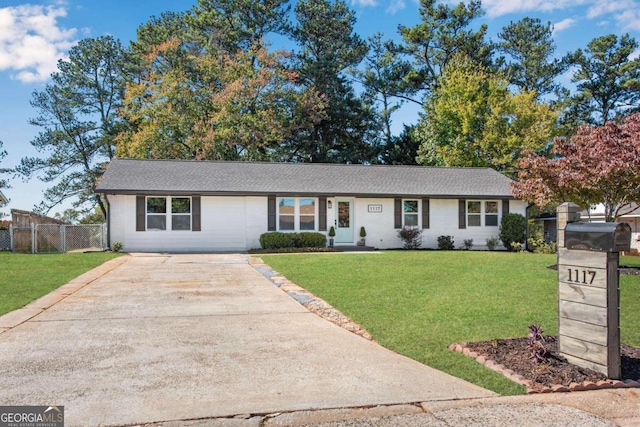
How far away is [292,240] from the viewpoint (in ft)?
60.7

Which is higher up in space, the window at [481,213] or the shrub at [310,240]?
the window at [481,213]

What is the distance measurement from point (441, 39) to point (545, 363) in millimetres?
34765

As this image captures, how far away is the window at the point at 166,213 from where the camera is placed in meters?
18.3

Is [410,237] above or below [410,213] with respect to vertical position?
below

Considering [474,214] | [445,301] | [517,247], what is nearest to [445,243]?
[474,214]

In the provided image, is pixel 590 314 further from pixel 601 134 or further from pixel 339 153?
pixel 339 153

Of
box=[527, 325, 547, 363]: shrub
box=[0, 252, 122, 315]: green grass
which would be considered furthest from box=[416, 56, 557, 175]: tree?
box=[527, 325, 547, 363]: shrub

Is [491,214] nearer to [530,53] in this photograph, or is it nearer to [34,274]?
[34,274]

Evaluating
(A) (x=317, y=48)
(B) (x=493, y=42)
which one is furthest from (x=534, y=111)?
(A) (x=317, y=48)

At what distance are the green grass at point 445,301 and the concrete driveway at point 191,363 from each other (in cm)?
39

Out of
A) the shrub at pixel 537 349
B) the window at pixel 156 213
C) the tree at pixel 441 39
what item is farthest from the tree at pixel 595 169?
the tree at pixel 441 39

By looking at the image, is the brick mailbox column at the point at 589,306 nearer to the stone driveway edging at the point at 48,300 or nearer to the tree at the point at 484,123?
the stone driveway edging at the point at 48,300

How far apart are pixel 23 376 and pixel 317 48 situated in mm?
34447

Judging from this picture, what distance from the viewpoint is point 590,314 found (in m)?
4.50
